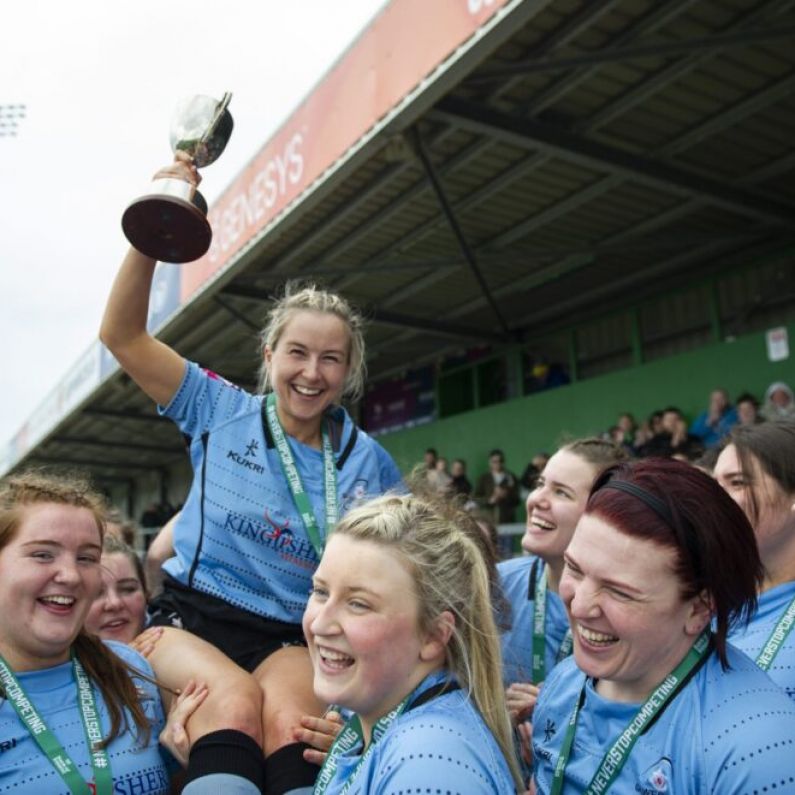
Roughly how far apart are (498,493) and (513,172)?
15.8ft

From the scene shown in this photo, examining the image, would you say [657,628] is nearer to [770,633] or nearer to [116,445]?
[770,633]

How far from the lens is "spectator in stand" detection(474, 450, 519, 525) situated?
11656 mm

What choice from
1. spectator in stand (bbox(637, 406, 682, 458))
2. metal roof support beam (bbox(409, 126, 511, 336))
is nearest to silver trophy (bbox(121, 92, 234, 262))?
metal roof support beam (bbox(409, 126, 511, 336))

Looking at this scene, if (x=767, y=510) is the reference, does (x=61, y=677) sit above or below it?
below

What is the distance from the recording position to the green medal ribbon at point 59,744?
202cm

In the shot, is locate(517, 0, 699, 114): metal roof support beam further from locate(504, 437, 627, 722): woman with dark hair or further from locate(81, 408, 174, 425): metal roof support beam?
locate(81, 408, 174, 425): metal roof support beam

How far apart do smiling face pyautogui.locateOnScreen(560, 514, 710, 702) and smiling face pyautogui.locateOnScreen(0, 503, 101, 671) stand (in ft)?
4.20

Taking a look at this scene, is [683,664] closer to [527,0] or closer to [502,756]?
[502,756]

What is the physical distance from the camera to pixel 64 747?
2.08 m

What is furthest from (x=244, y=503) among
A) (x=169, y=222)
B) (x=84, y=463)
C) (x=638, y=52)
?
(x=84, y=463)

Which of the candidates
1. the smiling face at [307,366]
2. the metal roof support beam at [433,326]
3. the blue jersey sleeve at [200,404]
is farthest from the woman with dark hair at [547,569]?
the metal roof support beam at [433,326]

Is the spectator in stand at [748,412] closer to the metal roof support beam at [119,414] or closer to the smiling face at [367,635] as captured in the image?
the smiling face at [367,635]

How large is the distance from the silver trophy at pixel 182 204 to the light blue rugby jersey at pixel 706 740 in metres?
1.52

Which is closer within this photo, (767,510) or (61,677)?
(61,677)
